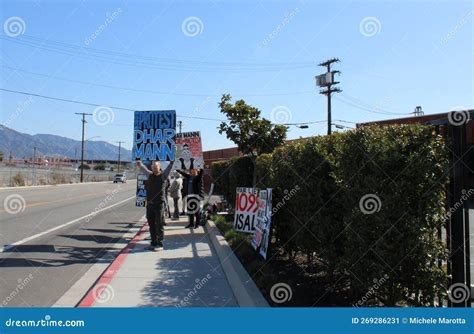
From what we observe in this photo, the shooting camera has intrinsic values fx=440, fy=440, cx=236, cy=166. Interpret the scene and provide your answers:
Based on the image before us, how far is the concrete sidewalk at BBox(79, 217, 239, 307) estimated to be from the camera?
228 inches

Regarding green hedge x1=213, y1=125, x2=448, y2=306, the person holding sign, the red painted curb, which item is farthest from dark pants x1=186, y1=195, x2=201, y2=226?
green hedge x1=213, y1=125, x2=448, y2=306

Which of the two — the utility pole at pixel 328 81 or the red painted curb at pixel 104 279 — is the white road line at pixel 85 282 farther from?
the utility pole at pixel 328 81

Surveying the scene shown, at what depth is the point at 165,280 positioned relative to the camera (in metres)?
6.93

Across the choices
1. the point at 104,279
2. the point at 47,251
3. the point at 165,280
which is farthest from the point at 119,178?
the point at 165,280

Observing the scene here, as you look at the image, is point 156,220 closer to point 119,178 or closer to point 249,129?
point 249,129

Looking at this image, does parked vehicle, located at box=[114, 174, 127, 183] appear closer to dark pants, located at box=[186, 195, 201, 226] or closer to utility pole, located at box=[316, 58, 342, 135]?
utility pole, located at box=[316, 58, 342, 135]

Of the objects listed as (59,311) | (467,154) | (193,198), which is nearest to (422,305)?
(467,154)

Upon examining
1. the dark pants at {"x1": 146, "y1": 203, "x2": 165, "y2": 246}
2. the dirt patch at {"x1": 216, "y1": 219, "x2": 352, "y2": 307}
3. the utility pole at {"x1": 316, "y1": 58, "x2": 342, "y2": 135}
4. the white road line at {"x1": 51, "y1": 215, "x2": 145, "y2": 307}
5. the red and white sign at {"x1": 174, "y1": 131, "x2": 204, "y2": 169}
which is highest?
the utility pole at {"x1": 316, "y1": 58, "x2": 342, "y2": 135}

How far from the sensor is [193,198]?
12.8 meters

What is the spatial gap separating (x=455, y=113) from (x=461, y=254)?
138 cm

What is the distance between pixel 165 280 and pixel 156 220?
8.83 ft

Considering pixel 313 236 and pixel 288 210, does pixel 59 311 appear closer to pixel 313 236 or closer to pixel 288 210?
pixel 313 236

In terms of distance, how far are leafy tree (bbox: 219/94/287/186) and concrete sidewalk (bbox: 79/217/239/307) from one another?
3389 mm

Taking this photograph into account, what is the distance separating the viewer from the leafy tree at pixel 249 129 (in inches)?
475
